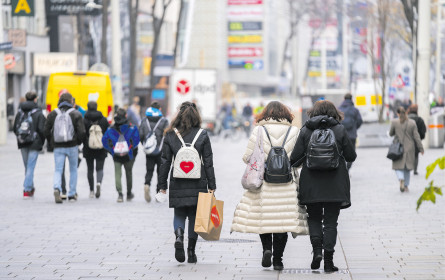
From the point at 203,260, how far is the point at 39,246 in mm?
1946

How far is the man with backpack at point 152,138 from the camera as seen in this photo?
16.1m

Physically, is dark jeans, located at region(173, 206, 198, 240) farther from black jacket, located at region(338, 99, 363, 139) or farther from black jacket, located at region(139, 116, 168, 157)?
black jacket, located at region(338, 99, 363, 139)

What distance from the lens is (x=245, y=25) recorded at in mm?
114938

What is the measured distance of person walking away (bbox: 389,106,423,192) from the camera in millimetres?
17766

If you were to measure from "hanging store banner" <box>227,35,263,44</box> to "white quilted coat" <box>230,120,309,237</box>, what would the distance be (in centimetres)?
10612

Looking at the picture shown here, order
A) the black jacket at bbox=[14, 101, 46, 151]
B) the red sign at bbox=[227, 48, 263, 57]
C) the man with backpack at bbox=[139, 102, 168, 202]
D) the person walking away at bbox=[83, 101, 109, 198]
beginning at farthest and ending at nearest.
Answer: the red sign at bbox=[227, 48, 263, 57]
the person walking away at bbox=[83, 101, 109, 198]
the black jacket at bbox=[14, 101, 46, 151]
the man with backpack at bbox=[139, 102, 168, 202]

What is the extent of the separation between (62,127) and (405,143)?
5732 millimetres

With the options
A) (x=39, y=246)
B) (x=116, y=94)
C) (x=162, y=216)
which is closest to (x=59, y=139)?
(x=162, y=216)

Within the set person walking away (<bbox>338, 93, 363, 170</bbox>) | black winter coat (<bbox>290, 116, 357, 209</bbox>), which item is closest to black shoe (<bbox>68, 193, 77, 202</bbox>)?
person walking away (<bbox>338, 93, 363, 170</bbox>)

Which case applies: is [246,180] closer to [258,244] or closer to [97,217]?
[258,244]

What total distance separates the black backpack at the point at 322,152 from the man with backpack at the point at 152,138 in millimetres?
Answer: 7267

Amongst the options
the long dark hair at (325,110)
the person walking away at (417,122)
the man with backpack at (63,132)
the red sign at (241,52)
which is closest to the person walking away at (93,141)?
the man with backpack at (63,132)

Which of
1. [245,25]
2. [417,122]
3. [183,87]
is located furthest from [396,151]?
[245,25]

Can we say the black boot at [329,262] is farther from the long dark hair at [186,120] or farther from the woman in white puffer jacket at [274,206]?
the long dark hair at [186,120]
